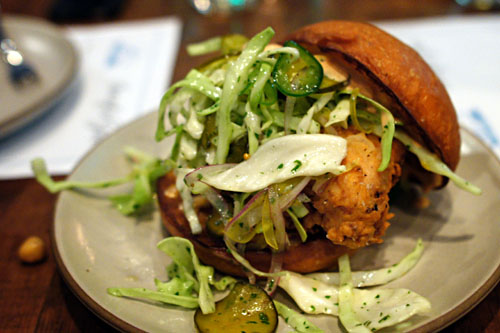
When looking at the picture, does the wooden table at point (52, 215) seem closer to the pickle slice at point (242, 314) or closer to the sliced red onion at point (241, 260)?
the pickle slice at point (242, 314)

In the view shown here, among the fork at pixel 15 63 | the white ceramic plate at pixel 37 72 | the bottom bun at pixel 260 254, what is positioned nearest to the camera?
the bottom bun at pixel 260 254

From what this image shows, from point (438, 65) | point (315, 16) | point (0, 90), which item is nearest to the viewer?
point (0, 90)

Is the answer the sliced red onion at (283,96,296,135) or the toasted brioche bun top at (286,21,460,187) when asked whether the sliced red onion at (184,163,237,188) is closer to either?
the sliced red onion at (283,96,296,135)

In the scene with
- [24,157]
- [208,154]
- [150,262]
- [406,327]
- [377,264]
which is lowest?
[24,157]

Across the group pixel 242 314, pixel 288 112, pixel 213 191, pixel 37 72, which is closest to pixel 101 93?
pixel 37 72

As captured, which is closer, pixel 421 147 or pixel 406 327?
pixel 406 327

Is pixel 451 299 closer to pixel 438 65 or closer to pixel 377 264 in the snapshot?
pixel 377 264

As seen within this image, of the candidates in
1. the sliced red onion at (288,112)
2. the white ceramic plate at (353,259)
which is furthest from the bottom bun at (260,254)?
the sliced red onion at (288,112)

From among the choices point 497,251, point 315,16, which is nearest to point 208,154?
point 497,251
